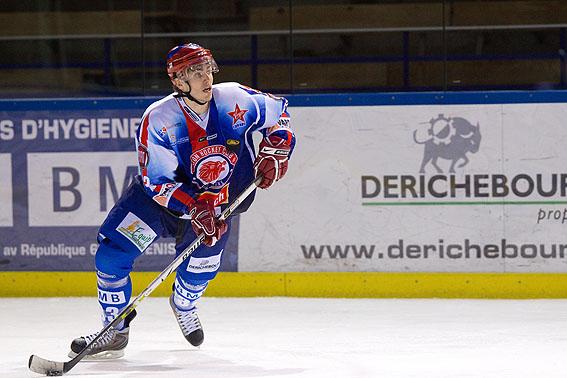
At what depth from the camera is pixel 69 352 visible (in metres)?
3.99

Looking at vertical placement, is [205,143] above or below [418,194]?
above

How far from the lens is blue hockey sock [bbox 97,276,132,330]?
4.01 metres

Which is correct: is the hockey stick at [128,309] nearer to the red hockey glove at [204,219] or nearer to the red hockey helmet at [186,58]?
the red hockey glove at [204,219]

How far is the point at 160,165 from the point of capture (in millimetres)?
3863

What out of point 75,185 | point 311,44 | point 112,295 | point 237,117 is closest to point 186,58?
Answer: point 237,117

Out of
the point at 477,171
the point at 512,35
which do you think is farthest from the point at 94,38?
the point at 477,171

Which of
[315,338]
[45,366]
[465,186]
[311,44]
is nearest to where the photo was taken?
[45,366]

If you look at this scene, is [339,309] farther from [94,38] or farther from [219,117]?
[94,38]

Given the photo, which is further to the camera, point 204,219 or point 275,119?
point 275,119

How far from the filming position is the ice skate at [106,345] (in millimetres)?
3902

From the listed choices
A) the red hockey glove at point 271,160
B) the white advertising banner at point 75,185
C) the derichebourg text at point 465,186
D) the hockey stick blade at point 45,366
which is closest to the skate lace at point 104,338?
the hockey stick blade at point 45,366

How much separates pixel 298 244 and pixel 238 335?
106cm

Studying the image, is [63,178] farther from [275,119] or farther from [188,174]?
[275,119]

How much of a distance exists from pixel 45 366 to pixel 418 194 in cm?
238
